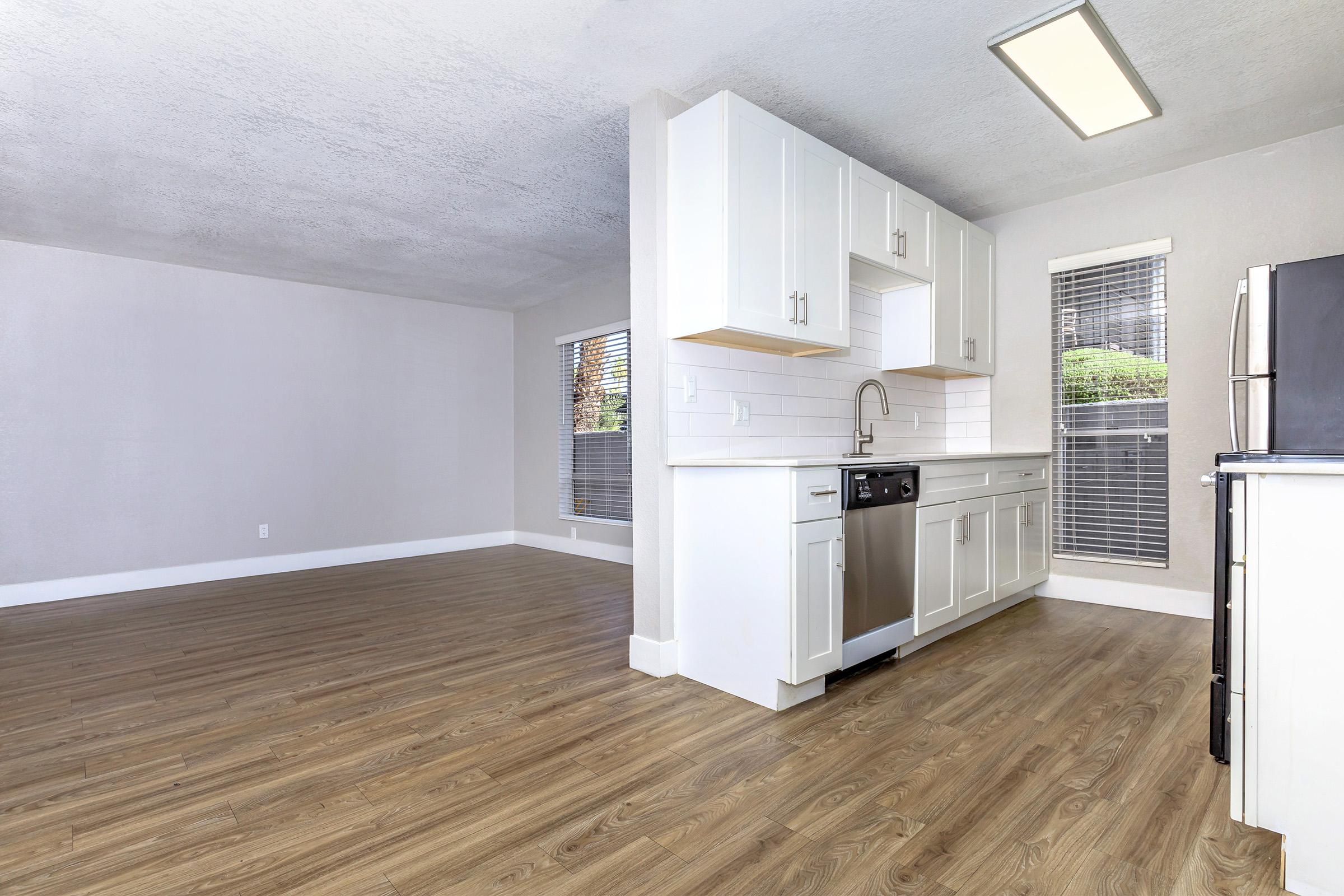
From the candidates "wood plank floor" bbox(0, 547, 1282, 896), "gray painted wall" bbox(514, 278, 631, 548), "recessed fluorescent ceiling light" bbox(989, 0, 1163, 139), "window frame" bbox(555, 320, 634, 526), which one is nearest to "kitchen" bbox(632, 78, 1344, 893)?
"wood plank floor" bbox(0, 547, 1282, 896)

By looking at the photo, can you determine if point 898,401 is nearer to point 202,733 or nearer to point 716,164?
point 716,164

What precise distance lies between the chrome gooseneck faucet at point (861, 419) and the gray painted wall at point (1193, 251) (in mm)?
1097

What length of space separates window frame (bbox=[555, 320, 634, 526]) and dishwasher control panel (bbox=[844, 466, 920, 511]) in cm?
319

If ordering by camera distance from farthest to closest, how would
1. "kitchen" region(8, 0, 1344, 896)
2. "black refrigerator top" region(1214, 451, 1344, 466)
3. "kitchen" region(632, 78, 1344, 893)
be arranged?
"kitchen" region(632, 78, 1344, 893)
"kitchen" region(8, 0, 1344, 896)
"black refrigerator top" region(1214, 451, 1344, 466)

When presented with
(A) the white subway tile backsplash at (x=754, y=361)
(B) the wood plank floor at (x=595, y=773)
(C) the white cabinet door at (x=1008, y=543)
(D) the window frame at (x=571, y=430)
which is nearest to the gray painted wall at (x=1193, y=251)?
(C) the white cabinet door at (x=1008, y=543)

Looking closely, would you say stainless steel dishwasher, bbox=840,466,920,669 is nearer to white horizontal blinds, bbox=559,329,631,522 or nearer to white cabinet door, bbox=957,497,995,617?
white cabinet door, bbox=957,497,995,617

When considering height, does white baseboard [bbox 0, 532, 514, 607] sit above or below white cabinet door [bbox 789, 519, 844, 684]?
below

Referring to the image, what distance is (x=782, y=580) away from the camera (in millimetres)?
2408

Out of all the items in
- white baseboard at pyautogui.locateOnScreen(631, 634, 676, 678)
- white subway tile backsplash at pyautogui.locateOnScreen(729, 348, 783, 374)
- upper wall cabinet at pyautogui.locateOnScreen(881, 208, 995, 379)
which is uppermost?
upper wall cabinet at pyautogui.locateOnScreen(881, 208, 995, 379)

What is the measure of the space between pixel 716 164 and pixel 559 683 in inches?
84.8

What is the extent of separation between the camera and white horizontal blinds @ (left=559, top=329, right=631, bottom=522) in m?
5.85

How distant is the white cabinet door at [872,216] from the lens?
3.20 meters

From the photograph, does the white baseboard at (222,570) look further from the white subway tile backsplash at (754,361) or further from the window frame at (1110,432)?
the window frame at (1110,432)

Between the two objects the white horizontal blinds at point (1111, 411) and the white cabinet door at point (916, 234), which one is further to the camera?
the white horizontal blinds at point (1111, 411)
